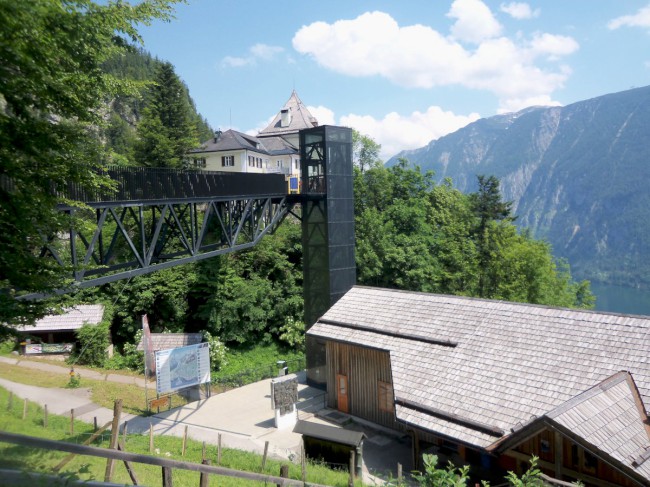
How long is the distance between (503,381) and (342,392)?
7.97m

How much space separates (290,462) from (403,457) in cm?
409

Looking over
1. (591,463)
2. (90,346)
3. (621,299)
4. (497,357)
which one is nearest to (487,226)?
(497,357)

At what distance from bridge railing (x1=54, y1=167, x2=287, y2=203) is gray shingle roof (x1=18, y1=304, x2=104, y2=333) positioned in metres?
13.5

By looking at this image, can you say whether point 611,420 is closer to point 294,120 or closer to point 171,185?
point 171,185

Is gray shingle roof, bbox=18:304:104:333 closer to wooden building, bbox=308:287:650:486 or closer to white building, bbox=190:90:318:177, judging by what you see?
wooden building, bbox=308:287:650:486

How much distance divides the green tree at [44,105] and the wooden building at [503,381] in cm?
1076

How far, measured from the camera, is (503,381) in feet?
47.0

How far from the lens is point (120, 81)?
8336mm

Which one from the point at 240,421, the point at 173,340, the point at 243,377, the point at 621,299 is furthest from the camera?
the point at 621,299

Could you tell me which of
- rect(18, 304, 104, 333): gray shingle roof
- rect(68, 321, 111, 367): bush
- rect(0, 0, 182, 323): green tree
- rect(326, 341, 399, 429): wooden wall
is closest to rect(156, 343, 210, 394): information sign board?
rect(326, 341, 399, 429): wooden wall

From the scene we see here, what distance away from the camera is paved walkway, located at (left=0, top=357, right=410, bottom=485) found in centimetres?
1658

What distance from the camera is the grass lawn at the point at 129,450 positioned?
283 inches

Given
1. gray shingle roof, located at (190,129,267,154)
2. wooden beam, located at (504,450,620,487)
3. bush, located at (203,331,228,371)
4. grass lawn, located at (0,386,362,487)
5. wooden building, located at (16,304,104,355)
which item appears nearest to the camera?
grass lawn, located at (0,386,362,487)

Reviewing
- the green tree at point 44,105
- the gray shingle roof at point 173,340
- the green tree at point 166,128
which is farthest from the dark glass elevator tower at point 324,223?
the green tree at point 166,128
